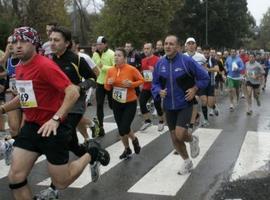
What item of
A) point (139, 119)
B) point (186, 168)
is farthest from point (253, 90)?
point (186, 168)

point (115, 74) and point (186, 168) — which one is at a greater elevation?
point (115, 74)

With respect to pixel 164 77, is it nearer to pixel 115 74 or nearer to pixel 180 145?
pixel 180 145

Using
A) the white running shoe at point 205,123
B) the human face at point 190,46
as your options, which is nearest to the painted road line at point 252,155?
the white running shoe at point 205,123

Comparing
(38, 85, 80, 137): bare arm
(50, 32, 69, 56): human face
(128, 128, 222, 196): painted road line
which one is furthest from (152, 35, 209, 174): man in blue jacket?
(38, 85, 80, 137): bare arm

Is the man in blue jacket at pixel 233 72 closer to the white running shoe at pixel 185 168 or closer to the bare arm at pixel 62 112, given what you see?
the white running shoe at pixel 185 168

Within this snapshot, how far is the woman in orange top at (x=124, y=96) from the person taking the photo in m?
8.27

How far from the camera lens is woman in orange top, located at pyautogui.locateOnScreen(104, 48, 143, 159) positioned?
8.27 m

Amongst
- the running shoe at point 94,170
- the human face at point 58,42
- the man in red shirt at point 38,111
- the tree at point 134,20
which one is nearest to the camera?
the man in red shirt at point 38,111

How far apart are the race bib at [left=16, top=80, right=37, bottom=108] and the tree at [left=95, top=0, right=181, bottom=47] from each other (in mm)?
33599

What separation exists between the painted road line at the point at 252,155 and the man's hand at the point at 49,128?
122 inches

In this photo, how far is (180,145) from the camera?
23.9 ft

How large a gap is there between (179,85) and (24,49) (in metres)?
2.77

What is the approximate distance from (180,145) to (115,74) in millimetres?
2016

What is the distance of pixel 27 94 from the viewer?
16.4ft
